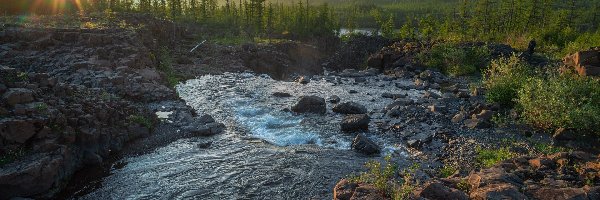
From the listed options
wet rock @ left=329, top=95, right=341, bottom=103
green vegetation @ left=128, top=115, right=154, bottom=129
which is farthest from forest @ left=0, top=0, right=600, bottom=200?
wet rock @ left=329, top=95, right=341, bottom=103

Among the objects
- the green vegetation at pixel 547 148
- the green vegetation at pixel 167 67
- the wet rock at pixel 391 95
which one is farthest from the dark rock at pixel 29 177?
the wet rock at pixel 391 95

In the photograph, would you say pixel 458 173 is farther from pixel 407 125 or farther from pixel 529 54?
pixel 529 54

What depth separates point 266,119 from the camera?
2541cm

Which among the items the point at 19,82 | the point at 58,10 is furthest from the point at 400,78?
the point at 58,10

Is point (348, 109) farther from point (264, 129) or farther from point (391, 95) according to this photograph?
point (391, 95)

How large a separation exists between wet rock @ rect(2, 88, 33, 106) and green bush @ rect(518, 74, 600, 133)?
2376cm

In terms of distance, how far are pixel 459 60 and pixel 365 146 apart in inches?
1154

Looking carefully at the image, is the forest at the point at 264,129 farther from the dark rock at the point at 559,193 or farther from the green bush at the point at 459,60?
the green bush at the point at 459,60

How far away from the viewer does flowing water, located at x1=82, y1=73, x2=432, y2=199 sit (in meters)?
15.4

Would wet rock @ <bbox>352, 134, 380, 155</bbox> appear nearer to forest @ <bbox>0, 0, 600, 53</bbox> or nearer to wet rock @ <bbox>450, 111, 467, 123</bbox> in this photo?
wet rock @ <bbox>450, 111, 467, 123</bbox>

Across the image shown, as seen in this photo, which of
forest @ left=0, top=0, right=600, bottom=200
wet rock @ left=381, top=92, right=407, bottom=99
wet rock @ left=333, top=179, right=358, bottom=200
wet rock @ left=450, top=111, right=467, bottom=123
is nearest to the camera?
wet rock @ left=333, top=179, right=358, bottom=200

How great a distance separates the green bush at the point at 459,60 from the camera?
1672 inches

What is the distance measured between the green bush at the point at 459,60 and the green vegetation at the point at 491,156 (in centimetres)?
2595

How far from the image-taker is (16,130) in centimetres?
1558
